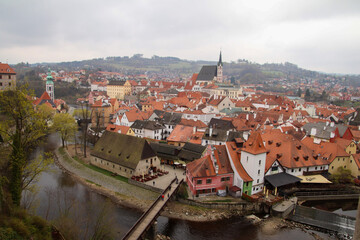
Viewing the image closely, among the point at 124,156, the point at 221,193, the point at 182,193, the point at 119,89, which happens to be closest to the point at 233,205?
the point at 221,193

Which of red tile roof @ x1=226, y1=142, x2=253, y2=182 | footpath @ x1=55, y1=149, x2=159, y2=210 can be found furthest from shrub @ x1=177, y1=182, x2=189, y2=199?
red tile roof @ x1=226, y1=142, x2=253, y2=182

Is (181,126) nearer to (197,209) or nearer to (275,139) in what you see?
(275,139)

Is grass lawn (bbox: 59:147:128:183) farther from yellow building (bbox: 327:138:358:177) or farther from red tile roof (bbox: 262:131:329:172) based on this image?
yellow building (bbox: 327:138:358:177)

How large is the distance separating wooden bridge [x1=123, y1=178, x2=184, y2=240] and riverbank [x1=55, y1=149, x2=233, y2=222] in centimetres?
138

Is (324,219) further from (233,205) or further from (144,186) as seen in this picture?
(144,186)

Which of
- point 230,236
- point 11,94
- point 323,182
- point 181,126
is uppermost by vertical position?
point 11,94

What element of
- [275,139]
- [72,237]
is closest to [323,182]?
[275,139]

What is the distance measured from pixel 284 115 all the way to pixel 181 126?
107 feet

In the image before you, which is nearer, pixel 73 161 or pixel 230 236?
pixel 230 236

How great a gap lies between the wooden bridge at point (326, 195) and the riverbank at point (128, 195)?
923 cm

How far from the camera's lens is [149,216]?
2545 cm

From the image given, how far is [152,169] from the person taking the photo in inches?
1479

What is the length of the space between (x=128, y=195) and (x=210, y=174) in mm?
9881

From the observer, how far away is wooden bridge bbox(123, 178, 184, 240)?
22.4 m
